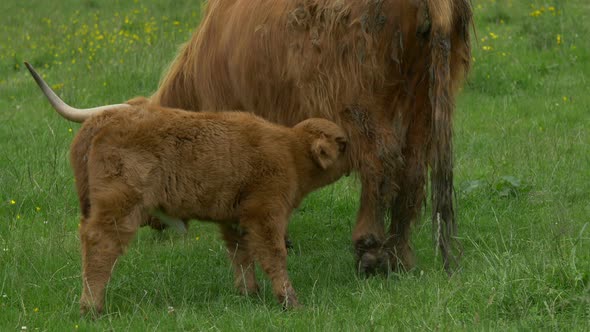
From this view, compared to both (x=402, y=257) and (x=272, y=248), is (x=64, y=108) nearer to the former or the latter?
(x=272, y=248)

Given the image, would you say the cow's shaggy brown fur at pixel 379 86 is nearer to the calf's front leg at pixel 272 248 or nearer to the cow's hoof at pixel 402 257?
the cow's hoof at pixel 402 257

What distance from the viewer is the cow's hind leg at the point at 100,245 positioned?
4.85 metres

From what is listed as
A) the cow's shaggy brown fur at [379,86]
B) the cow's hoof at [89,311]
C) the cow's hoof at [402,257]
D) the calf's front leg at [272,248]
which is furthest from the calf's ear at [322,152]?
the cow's hoof at [89,311]

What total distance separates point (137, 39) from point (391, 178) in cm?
679

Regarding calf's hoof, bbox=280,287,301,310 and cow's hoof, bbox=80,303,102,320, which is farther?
calf's hoof, bbox=280,287,301,310

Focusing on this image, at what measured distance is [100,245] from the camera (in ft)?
16.0

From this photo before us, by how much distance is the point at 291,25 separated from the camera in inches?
221

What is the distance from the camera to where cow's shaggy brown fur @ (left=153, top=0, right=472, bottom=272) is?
17.7 feet

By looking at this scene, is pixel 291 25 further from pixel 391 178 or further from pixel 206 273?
pixel 206 273

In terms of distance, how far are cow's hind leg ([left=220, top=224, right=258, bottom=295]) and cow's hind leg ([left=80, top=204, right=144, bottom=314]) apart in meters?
0.70

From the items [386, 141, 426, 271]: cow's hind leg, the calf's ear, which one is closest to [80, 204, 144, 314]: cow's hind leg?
the calf's ear

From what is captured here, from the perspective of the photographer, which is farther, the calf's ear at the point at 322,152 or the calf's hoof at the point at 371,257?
the calf's hoof at the point at 371,257

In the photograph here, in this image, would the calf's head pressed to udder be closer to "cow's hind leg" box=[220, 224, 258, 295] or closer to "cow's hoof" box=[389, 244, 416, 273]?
"cow's hind leg" box=[220, 224, 258, 295]

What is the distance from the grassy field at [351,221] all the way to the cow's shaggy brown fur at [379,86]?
30 cm
